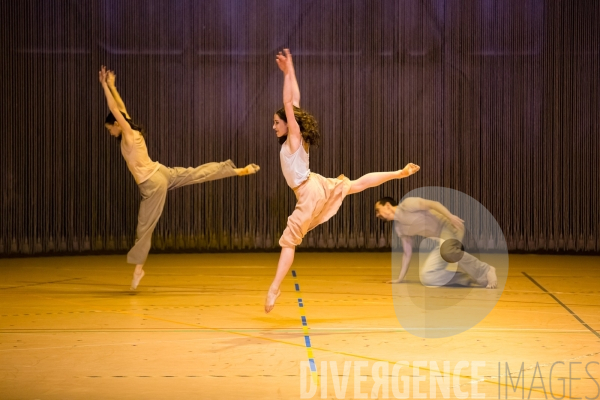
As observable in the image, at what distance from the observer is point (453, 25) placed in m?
9.81

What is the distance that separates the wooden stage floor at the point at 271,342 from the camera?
137 inches

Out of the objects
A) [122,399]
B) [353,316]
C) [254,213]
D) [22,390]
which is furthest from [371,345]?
[254,213]

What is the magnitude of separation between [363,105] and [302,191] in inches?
206

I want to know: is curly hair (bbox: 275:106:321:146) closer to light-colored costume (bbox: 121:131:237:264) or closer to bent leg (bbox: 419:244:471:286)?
light-colored costume (bbox: 121:131:237:264)

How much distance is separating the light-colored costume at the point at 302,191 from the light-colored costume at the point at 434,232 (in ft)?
6.00

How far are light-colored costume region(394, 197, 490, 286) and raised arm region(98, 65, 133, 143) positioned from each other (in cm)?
225

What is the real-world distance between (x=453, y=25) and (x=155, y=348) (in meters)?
6.79

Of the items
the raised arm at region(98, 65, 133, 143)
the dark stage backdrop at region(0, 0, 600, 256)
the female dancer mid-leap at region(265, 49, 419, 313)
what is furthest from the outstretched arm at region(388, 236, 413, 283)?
the dark stage backdrop at region(0, 0, 600, 256)

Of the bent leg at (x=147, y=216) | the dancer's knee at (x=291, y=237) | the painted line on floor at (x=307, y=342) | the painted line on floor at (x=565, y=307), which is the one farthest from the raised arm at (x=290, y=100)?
the painted line on floor at (x=565, y=307)

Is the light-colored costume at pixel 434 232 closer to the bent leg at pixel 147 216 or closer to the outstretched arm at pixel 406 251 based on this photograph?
the outstretched arm at pixel 406 251

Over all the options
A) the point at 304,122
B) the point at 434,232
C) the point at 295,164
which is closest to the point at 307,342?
the point at 295,164

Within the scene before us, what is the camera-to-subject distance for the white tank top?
4719 mm

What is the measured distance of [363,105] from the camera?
32.3 ft

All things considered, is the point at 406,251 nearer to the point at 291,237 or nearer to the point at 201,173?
the point at 201,173
